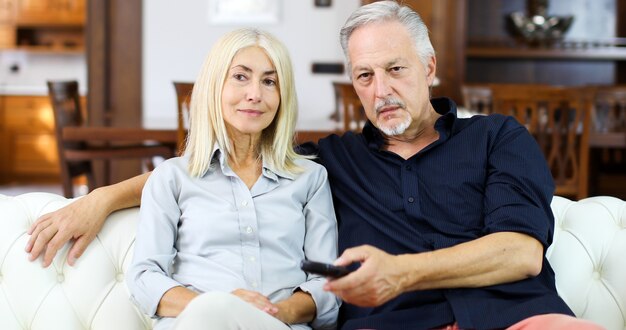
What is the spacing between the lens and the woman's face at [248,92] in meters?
1.88

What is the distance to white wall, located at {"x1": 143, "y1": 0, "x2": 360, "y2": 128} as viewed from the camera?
222 inches

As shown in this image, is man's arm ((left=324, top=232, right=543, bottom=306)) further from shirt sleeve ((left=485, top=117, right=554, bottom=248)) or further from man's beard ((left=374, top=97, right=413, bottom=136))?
man's beard ((left=374, top=97, right=413, bottom=136))

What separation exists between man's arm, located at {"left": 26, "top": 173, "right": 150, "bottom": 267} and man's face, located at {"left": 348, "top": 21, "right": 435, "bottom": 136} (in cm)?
61

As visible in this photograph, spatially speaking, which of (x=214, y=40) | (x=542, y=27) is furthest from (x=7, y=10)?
(x=542, y=27)

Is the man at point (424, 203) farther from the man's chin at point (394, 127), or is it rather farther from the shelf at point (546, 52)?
the shelf at point (546, 52)

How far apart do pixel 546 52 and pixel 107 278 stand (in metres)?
4.67

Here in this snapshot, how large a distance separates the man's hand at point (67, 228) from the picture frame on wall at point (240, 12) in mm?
3855

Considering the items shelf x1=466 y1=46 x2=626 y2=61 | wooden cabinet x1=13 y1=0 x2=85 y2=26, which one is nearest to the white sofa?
shelf x1=466 y1=46 x2=626 y2=61

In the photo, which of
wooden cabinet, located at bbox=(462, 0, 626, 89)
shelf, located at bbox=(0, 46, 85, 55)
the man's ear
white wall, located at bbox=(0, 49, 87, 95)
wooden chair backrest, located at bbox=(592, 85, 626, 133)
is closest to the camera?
the man's ear

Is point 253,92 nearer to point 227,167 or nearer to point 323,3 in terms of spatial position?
point 227,167

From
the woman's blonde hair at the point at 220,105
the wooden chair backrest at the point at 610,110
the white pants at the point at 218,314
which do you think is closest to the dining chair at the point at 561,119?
the wooden chair backrest at the point at 610,110

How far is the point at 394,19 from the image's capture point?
2.00 meters

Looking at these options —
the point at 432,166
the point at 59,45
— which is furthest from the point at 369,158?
the point at 59,45

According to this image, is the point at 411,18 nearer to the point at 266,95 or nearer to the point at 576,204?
the point at 266,95
